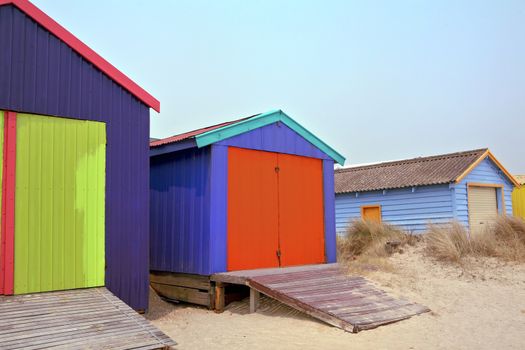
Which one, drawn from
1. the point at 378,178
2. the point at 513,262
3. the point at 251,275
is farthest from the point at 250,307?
the point at 378,178

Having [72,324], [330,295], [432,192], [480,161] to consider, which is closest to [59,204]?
[72,324]

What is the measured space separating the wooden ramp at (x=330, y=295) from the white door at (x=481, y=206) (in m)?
9.84

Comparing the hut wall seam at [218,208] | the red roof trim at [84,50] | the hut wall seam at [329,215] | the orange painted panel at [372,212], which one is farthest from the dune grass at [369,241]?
the red roof trim at [84,50]

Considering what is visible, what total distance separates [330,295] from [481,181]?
12.5 meters

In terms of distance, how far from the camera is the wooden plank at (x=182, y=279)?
9.13 m

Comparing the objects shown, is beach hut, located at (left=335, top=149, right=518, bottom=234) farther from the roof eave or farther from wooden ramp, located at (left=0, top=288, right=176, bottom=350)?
wooden ramp, located at (left=0, top=288, right=176, bottom=350)

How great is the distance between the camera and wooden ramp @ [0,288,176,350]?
17.1ft

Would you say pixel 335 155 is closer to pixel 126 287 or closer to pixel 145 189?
pixel 145 189

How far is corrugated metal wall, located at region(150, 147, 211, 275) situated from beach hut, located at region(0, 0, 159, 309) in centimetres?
148

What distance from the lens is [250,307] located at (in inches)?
332

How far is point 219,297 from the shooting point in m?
8.80

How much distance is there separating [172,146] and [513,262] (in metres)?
8.36

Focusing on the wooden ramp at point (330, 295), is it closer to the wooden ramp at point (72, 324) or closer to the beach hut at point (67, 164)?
the beach hut at point (67, 164)

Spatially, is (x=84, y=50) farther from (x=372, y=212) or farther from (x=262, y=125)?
(x=372, y=212)
